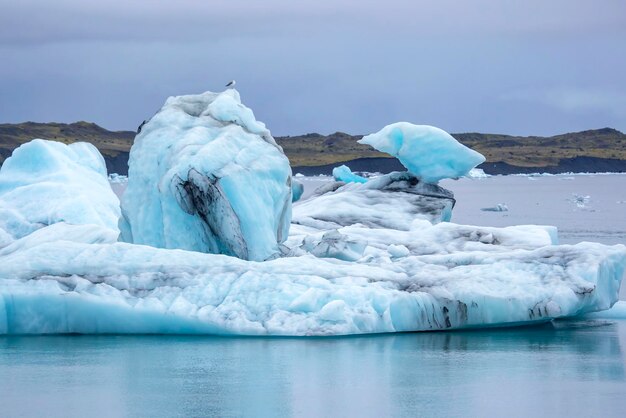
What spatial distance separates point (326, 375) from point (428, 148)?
9918mm

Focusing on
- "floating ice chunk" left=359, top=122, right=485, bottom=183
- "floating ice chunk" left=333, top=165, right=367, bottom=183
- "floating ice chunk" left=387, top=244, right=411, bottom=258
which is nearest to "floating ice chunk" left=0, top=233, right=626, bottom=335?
"floating ice chunk" left=387, top=244, right=411, bottom=258

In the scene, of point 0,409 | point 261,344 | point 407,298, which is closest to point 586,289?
point 407,298

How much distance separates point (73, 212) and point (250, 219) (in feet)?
16.2

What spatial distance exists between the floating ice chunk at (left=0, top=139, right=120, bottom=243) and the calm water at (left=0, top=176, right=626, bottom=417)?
5578 mm

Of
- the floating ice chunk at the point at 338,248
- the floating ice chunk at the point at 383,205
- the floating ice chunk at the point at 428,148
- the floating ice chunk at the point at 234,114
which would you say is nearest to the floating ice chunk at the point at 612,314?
the floating ice chunk at the point at 338,248

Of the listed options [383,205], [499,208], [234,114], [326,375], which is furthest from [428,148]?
[499,208]

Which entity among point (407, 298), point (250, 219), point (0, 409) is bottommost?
point (0, 409)

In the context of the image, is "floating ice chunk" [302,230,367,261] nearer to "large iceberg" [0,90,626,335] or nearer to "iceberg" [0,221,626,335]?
"large iceberg" [0,90,626,335]

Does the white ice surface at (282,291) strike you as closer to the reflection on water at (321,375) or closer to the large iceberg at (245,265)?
the large iceberg at (245,265)

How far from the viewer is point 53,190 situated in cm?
1761

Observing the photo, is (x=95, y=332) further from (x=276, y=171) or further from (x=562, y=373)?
(x=562, y=373)

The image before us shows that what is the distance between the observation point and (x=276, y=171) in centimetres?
1334

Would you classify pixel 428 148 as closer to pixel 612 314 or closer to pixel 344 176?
pixel 612 314

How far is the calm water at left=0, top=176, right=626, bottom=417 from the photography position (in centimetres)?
803
